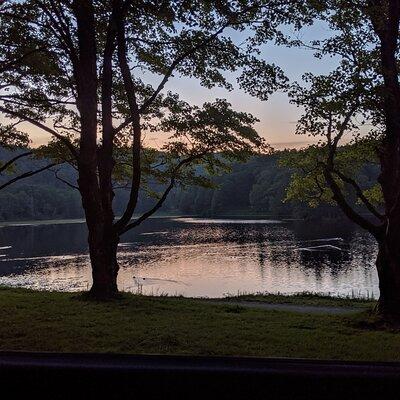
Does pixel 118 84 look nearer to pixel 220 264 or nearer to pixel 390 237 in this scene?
pixel 390 237

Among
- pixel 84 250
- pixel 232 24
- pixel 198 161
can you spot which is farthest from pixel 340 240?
pixel 232 24

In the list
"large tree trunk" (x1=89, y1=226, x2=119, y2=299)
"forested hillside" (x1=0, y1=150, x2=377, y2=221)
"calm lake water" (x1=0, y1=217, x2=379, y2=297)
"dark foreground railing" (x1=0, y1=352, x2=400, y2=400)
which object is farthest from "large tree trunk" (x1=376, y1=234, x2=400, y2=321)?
"forested hillside" (x1=0, y1=150, x2=377, y2=221)

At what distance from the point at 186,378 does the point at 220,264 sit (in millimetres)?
54042

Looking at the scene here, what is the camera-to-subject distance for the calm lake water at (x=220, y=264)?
41.0m

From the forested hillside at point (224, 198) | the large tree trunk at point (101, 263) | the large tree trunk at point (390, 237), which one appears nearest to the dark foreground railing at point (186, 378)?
the large tree trunk at point (390, 237)

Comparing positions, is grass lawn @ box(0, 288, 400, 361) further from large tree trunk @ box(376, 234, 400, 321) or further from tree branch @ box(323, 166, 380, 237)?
tree branch @ box(323, 166, 380, 237)

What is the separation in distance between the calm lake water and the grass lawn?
21.0 meters

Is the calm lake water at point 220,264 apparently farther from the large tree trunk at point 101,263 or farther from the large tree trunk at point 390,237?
the large tree trunk at point 390,237

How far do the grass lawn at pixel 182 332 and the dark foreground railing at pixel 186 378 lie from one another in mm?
7880

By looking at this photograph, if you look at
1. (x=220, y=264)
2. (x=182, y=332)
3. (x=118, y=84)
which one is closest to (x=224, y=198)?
(x=220, y=264)

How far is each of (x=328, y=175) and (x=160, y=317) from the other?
6.74 m

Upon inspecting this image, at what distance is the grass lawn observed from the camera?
9445mm

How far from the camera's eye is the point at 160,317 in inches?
534

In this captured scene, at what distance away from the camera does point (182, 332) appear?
1115 cm
